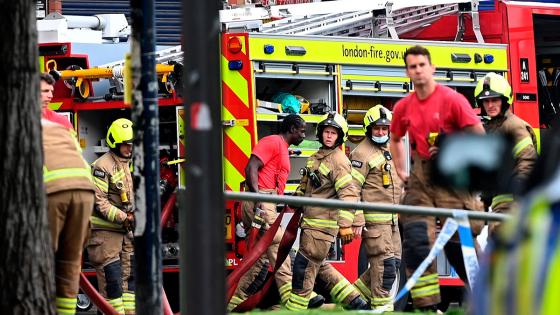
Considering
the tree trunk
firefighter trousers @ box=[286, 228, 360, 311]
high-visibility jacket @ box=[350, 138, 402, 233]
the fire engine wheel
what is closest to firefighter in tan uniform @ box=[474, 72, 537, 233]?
high-visibility jacket @ box=[350, 138, 402, 233]

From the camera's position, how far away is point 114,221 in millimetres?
12195

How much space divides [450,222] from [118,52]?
21.9 ft

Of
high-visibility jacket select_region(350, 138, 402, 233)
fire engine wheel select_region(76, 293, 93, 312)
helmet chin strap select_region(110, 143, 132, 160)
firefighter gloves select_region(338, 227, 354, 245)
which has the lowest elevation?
fire engine wheel select_region(76, 293, 93, 312)

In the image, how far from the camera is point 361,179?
12.5 meters

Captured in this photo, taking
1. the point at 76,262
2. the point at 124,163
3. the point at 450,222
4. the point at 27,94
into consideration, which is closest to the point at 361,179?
the point at 124,163

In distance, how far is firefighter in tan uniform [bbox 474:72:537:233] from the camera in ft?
31.0

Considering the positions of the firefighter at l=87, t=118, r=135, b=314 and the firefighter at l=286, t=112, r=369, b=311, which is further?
the firefighter at l=286, t=112, r=369, b=311

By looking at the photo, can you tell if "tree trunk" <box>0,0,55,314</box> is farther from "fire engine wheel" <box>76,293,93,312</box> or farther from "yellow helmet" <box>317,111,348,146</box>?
"fire engine wheel" <box>76,293,93,312</box>

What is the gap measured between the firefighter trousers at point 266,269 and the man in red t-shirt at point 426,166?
3.54 meters

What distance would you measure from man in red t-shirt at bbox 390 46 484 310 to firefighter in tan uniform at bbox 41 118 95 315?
1.95 metres

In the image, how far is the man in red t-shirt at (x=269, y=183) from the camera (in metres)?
12.3

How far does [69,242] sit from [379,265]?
487cm

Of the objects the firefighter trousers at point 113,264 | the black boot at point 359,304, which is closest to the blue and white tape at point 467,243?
the black boot at point 359,304

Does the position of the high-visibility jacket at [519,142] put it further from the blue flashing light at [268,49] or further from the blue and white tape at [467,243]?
the blue flashing light at [268,49]
